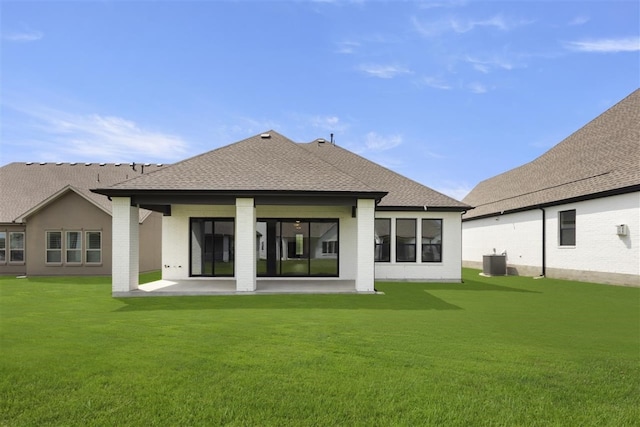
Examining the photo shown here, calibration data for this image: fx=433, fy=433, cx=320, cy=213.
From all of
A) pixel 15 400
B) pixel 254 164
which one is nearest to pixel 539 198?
pixel 254 164

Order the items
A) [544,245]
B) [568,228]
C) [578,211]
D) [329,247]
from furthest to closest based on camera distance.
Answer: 1. [544,245]
2. [568,228]
3. [578,211]
4. [329,247]

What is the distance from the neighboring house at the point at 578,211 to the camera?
57.0ft

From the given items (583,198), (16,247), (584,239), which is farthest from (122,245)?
(583,198)

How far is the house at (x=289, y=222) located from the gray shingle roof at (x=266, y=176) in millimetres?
36

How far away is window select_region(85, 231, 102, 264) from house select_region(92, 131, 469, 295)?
242 inches

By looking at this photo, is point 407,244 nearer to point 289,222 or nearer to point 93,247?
point 289,222

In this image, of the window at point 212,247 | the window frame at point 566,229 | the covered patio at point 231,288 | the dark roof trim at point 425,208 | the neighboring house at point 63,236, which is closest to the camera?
the covered patio at point 231,288

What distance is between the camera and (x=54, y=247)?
22.1m

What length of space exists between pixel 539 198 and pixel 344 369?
21299mm

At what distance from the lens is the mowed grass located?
14.7 ft

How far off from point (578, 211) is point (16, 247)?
28.6 meters

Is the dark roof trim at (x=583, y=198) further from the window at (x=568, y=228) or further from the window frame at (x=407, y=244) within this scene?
the window frame at (x=407, y=244)

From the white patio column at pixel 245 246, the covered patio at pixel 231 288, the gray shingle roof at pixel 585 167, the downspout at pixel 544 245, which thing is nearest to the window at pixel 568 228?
the gray shingle roof at pixel 585 167

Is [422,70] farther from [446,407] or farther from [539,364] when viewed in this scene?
[446,407]
